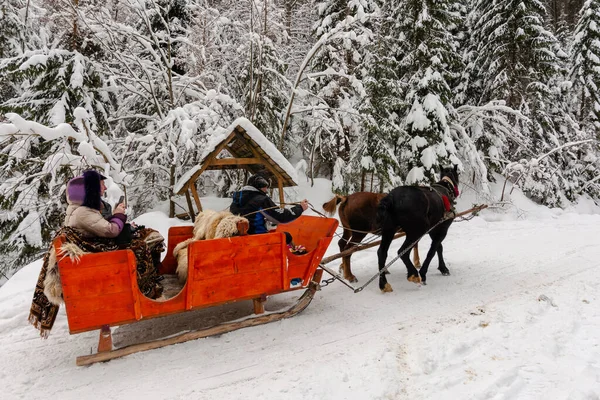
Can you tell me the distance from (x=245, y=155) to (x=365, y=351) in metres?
5.16

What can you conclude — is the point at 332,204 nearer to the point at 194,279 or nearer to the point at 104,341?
the point at 194,279

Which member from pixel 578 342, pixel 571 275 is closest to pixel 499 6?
pixel 571 275

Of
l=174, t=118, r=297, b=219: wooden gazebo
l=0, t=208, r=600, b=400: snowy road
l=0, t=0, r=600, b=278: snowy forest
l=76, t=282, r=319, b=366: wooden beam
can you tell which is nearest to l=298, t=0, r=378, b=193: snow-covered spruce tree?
l=0, t=0, r=600, b=278: snowy forest

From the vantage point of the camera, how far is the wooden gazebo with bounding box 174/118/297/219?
22.6 feet

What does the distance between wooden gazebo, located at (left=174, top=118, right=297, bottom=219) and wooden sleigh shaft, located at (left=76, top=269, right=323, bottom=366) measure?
3046mm

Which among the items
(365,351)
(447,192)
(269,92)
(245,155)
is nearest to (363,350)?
(365,351)

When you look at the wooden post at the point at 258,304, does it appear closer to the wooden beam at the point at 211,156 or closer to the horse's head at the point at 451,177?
the wooden beam at the point at 211,156

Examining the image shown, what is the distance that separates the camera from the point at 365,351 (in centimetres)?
376

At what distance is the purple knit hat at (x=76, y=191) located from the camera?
3555 mm

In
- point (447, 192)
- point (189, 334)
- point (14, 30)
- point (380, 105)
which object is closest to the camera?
point (189, 334)

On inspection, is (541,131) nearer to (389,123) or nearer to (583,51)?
(583,51)

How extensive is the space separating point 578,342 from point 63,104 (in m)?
11.2

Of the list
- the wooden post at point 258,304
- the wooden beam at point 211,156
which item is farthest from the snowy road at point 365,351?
the wooden beam at point 211,156

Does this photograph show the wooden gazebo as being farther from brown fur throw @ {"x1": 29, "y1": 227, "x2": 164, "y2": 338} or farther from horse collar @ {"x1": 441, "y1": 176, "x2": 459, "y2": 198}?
brown fur throw @ {"x1": 29, "y1": 227, "x2": 164, "y2": 338}
